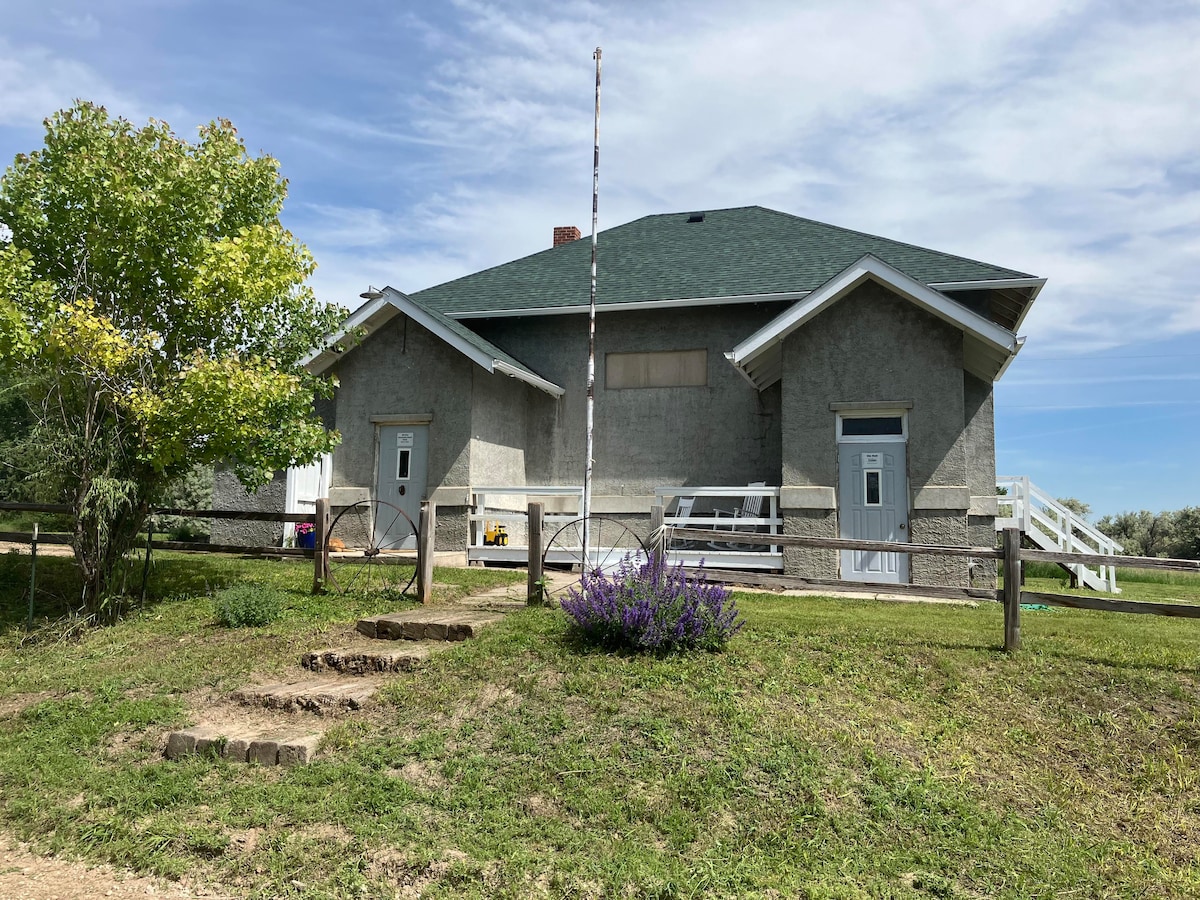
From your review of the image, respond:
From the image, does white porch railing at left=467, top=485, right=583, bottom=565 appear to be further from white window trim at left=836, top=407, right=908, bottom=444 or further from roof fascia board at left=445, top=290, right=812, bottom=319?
white window trim at left=836, top=407, right=908, bottom=444

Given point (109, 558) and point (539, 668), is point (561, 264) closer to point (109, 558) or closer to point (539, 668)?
point (109, 558)

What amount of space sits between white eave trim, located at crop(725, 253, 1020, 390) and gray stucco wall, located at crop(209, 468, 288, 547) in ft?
28.6

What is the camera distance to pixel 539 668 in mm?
7578

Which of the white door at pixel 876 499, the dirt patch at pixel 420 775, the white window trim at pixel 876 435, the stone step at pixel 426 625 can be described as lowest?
the dirt patch at pixel 420 775

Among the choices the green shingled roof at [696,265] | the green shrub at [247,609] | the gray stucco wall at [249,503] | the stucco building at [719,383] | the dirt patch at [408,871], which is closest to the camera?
the dirt patch at [408,871]

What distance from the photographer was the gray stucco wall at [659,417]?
52.7ft

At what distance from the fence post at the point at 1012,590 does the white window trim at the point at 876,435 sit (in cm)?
548

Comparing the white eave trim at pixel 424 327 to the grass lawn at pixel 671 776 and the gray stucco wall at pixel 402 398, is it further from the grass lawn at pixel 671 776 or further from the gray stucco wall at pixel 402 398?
the grass lawn at pixel 671 776

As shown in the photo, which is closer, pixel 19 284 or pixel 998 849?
pixel 998 849

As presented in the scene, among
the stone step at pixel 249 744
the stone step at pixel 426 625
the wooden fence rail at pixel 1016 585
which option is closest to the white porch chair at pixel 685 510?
the wooden fence rail at pixel 1016 585

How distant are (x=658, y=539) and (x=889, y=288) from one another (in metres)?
6.63

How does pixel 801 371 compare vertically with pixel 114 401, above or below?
above

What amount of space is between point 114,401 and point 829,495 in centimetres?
991

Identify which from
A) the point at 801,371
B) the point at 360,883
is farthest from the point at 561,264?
the point at 360,883
